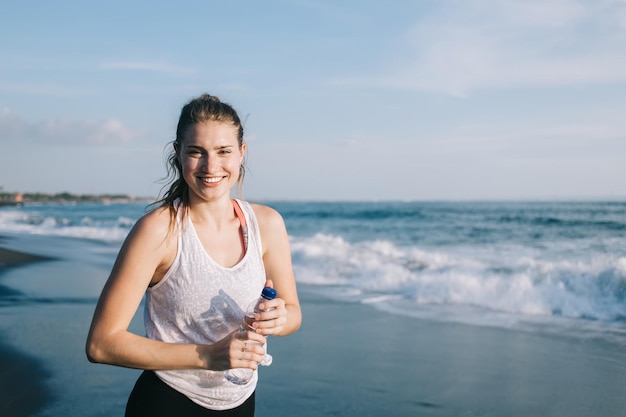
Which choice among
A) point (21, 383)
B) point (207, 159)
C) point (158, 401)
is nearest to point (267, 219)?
point (207, 159)

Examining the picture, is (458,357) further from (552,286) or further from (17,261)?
(17,261)

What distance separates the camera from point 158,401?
2117mm

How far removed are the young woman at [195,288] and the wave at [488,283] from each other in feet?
24.7

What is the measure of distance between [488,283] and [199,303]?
9.34 metres

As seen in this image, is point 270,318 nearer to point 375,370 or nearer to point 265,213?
point 265,213

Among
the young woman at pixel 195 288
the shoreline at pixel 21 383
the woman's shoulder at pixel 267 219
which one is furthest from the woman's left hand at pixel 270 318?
the shoreline at pixel 21 383

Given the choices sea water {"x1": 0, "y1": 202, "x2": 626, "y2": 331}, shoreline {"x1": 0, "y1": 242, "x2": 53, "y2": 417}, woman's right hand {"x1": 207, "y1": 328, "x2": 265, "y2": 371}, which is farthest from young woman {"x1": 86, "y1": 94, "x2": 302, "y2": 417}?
sea water {"x1": 0, "y1": 202, "x2": 626, "y2": 331}

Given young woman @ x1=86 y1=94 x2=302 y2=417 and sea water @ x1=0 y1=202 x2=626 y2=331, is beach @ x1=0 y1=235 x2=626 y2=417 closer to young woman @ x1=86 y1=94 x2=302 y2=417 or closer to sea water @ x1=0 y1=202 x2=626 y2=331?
sea water @ x1=0 y1=202 x2=626 y2=331

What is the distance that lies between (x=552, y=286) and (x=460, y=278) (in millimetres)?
1670

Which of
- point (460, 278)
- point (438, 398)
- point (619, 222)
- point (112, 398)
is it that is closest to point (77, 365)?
point (112, 398)

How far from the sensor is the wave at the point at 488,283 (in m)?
9.03

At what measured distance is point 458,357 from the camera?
6.18 metres

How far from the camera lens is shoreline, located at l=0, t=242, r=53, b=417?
4.68 metres

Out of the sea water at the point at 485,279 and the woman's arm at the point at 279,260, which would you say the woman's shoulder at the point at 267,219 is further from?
the sea water at the point at 485,279
